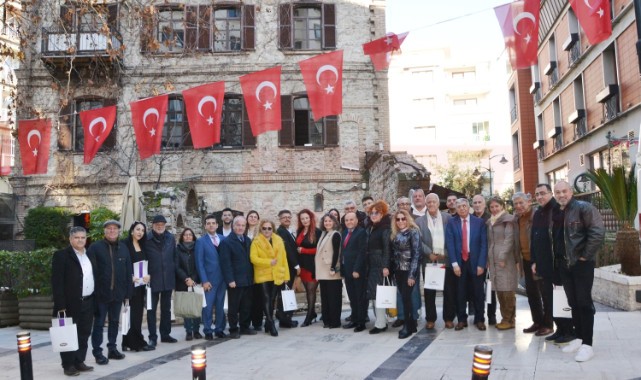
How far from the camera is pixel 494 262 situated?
24.7 feet

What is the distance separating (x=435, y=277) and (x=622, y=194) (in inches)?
157

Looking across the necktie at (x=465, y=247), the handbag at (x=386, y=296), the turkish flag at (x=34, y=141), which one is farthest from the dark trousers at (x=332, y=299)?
the turkish flag at (x=34, y=141)

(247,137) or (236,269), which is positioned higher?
(247,137)

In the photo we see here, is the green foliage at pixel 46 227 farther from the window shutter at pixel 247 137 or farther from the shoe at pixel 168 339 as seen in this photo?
the shoe at pixel 168 339

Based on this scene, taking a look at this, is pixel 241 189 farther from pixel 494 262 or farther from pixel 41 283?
pixel 494 262

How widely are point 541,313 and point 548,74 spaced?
2203 centimetres

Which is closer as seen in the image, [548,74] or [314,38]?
[314,38]

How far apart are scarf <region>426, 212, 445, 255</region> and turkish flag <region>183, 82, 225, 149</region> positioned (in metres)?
6.01

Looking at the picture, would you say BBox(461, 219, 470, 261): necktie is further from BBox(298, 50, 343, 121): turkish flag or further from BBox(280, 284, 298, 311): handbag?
BBox(298, 50, 343, 121): turkish flag

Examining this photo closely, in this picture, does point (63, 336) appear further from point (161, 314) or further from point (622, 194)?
point (622, 194)

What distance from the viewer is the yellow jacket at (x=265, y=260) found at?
26.5 feet

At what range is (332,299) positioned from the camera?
27.6ft

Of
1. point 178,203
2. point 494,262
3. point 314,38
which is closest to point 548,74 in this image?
point 314,38

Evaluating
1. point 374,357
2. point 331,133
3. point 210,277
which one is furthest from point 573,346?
point 331,133
